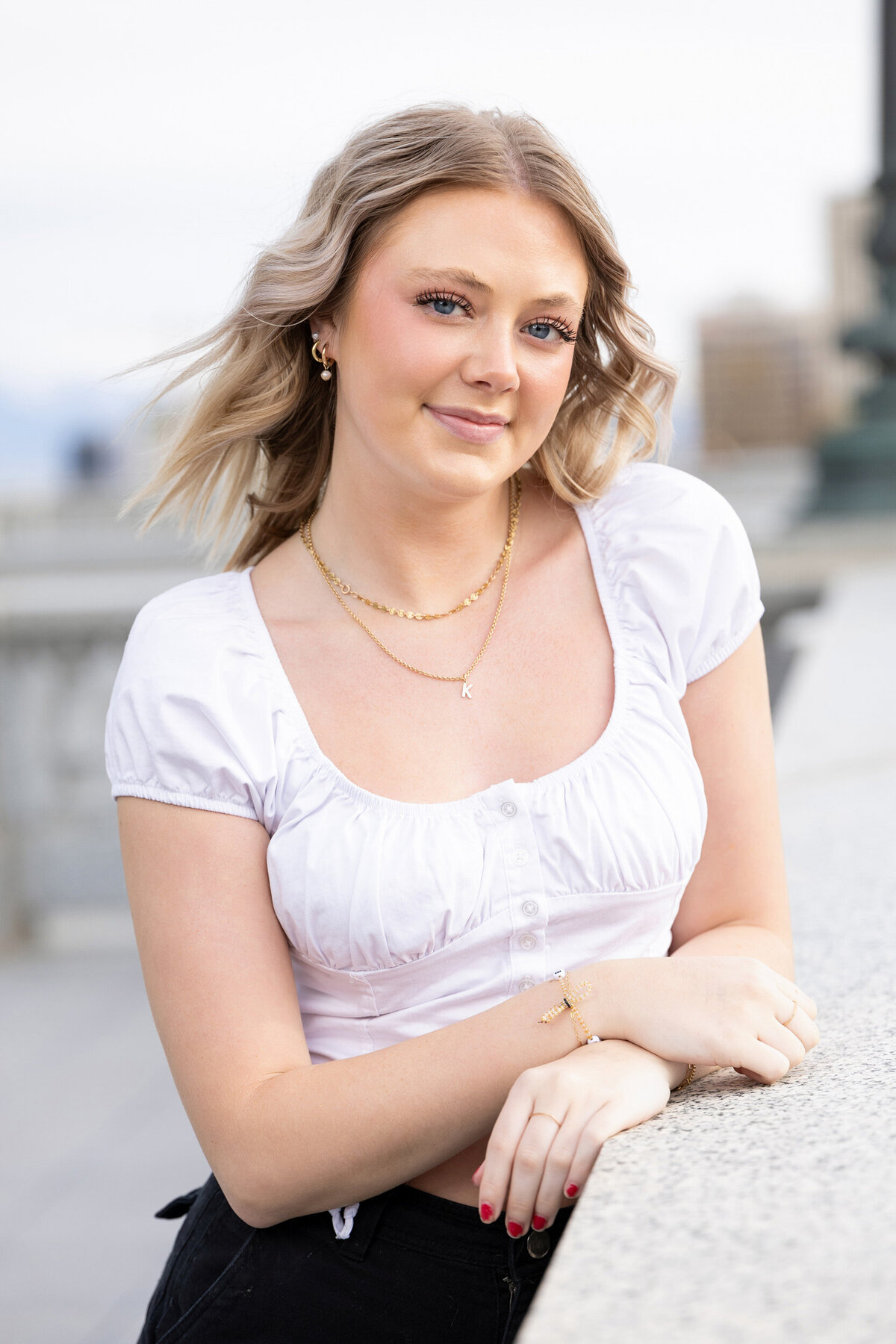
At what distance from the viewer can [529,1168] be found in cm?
115

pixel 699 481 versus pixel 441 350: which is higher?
pixel 441 350

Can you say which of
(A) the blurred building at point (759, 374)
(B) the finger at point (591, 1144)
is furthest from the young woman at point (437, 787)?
(A) the blurred building at point (759, 374)

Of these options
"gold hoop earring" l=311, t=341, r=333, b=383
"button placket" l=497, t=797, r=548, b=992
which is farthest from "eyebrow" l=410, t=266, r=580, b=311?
"button placket" l=497, t=797, r=548, b=992

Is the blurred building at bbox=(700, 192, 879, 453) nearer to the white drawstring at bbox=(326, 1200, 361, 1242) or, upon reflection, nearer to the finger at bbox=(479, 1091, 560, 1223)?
the white drawstring at bbox=(326, 1200, 361, 1242)

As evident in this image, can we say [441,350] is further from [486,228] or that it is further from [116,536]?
[116,536]

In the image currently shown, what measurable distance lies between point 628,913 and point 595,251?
2.63 feet

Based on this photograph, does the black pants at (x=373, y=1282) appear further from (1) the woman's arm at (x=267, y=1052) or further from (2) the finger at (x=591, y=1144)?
(2) the finger at (x=591, y=1144)

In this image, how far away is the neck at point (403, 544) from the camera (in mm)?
1652

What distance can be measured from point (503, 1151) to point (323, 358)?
1.03m

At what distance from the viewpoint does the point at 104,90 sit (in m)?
25.5

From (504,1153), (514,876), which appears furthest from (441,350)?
(504,1153)

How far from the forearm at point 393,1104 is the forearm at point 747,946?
0.81 feet

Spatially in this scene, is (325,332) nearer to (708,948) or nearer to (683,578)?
A: (683,578)

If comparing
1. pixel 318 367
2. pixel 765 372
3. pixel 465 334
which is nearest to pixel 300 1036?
pixel 465 334
